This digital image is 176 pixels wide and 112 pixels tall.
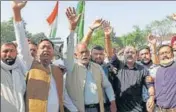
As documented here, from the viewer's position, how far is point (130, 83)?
5484mm

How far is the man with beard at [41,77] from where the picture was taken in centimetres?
418

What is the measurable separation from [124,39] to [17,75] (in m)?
58.1

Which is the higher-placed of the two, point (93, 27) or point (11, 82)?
point (93, 27)

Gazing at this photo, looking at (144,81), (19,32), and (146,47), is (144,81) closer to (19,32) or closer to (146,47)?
(146,47)

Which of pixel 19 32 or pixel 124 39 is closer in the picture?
pixel 19 32

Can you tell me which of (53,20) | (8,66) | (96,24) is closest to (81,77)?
(8,66)

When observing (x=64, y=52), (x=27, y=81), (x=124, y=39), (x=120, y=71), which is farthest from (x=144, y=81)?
(x=124, y=39)

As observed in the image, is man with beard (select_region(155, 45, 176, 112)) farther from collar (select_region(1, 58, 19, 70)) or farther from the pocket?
collar (select_region(1, 58, 19, 70))

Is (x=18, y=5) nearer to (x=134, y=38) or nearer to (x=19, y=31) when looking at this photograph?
(x=19, y=31)

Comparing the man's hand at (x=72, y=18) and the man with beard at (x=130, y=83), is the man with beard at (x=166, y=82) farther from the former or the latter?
the man's hand at (x=72, y=18)

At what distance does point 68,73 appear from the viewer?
489 cm

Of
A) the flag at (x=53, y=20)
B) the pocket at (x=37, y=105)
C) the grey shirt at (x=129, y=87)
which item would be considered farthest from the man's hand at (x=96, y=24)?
the flag at (x=53, y=20)

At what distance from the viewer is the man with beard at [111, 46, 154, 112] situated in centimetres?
548

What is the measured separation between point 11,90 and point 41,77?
0.45m
